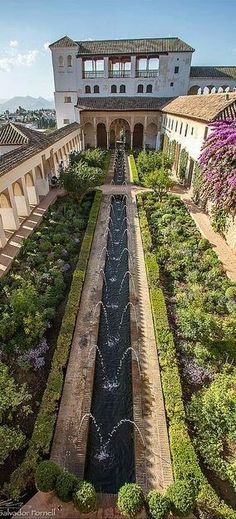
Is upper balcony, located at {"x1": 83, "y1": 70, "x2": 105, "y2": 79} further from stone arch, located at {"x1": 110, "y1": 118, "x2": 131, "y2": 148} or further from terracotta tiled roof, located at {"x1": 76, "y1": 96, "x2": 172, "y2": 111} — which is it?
stone arch, located at {"x1": 110, "y1": 118, "x2": 131, "y2": 148}

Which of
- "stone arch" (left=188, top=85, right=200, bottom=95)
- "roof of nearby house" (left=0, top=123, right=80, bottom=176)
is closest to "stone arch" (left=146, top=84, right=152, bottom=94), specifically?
"stone arch" (left=188, top=85, right=200, bottom=95)

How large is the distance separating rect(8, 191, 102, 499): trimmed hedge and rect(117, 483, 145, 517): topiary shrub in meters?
1.98

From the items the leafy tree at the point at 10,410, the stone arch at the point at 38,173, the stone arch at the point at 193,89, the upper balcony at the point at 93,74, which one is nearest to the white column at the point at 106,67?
the upper balcony at the point at 93,74

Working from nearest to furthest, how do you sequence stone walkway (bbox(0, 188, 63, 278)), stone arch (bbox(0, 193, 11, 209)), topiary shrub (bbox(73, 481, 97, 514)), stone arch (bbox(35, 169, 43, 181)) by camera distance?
topiary shrub (bbox(73, 481, 97, 514)), stone walkway (bbox(0, 188, 63, 278)), stone arch (bbox(0, 193, 11, 209)), stone arch (bbox(35, 169, 43, 181))

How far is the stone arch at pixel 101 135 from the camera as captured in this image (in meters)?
42.3

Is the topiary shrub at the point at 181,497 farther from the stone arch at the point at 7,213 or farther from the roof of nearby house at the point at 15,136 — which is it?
the roof of nearby house at the point at 15,136

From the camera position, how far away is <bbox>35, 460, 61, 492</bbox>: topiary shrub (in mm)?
6188

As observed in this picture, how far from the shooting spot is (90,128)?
41.4m

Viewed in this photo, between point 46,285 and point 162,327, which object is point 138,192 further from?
point 162,327

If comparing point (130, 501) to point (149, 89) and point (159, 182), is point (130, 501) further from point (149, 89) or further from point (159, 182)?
point (149, 89)

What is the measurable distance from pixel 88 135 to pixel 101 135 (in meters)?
2.20

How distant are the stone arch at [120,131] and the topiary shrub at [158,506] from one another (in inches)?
1681

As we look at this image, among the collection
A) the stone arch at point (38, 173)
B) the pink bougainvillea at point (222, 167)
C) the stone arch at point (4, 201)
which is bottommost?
the stone arch at point (38, 173)

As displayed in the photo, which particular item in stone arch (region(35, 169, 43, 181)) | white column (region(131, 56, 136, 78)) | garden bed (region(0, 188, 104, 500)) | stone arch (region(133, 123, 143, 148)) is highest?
white column (region(131, 56, 136, 78))
